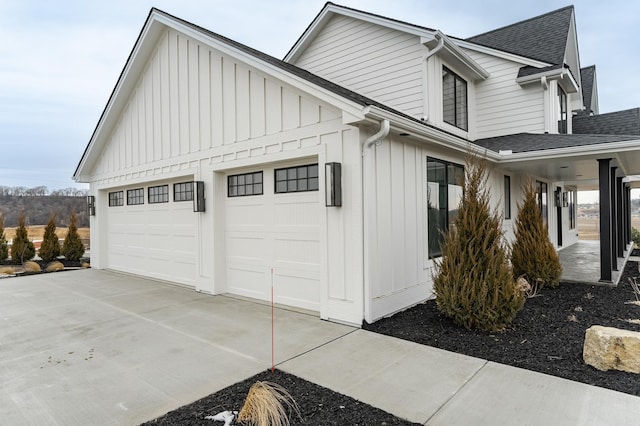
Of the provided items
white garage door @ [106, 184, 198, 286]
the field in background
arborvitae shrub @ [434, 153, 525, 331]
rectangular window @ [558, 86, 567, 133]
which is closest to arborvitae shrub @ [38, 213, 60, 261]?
white garage door @ [106, 184, 198, 286]

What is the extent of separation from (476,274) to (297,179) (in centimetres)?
310

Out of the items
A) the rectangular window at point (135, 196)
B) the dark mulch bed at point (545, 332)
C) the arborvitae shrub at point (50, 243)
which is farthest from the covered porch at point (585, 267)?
the arborvitae shrub at point (50, 243)

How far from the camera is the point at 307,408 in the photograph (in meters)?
2.83

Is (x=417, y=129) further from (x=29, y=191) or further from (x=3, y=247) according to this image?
(x=29, y=191)

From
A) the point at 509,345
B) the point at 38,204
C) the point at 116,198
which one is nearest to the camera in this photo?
the point at 509,345

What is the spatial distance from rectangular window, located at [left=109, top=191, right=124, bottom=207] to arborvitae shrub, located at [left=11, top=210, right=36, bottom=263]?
398cm

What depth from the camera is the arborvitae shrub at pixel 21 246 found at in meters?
12.2

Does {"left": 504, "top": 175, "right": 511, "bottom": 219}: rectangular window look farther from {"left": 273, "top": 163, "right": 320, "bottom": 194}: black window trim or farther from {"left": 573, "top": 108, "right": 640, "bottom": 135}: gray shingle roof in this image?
{"left": 273, "top": 163, "right": 320, "bottom": 194}: black window trim

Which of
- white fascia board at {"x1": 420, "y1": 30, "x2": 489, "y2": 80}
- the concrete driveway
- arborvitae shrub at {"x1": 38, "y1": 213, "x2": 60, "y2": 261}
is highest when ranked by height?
white fascia board at {"x1": 420, "y1": 30, "x2": 489, "y2": 80}

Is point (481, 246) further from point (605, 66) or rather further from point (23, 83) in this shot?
point (605, 66)

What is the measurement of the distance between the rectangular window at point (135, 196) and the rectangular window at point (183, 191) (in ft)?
6.02

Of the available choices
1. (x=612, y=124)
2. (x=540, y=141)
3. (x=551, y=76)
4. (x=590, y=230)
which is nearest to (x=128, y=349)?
(x=540, y=141)

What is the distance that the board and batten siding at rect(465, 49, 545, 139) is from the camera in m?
9.49

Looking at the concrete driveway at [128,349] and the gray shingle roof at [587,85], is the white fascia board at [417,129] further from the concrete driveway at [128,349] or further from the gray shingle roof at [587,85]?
the gray shingle roof at [587,85]
